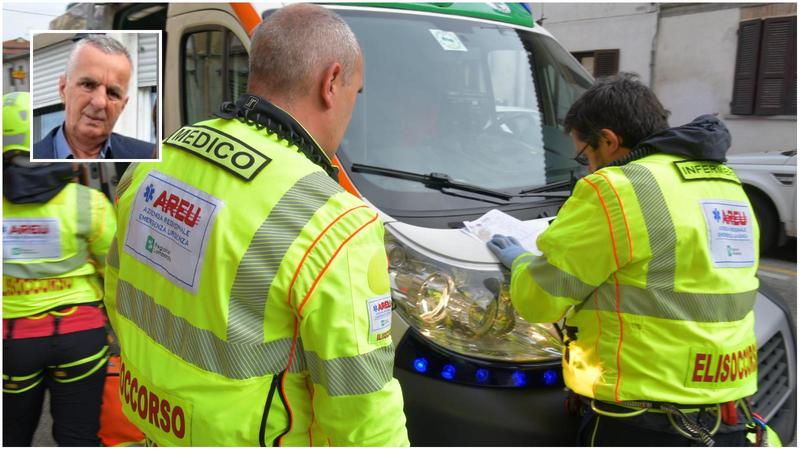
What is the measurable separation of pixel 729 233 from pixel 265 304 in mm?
1370

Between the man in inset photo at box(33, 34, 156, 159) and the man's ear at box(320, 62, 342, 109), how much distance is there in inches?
37.8

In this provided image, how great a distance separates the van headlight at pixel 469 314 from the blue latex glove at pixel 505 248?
0.19 feet

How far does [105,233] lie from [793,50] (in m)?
11.7

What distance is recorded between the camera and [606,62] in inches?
529

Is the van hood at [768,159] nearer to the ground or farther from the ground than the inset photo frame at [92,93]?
nearer to the ground

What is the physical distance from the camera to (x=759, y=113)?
11625mm

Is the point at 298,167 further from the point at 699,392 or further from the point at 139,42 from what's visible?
the point at 699,392

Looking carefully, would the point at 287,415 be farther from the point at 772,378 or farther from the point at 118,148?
the point at 772,378

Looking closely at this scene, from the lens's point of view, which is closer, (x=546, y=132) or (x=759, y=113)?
(x=546, y=132)

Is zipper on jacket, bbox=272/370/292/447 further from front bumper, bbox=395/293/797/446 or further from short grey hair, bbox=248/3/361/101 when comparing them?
front bumper, bbox=395/293/797/446

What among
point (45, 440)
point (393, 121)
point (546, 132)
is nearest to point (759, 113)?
point (546, 132)

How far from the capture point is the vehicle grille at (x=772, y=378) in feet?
8.63

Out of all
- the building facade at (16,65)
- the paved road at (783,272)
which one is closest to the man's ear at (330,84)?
the building facade at (16,65)

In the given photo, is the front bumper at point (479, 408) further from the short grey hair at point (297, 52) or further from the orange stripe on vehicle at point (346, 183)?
the short grey hair at point (297, 52)
